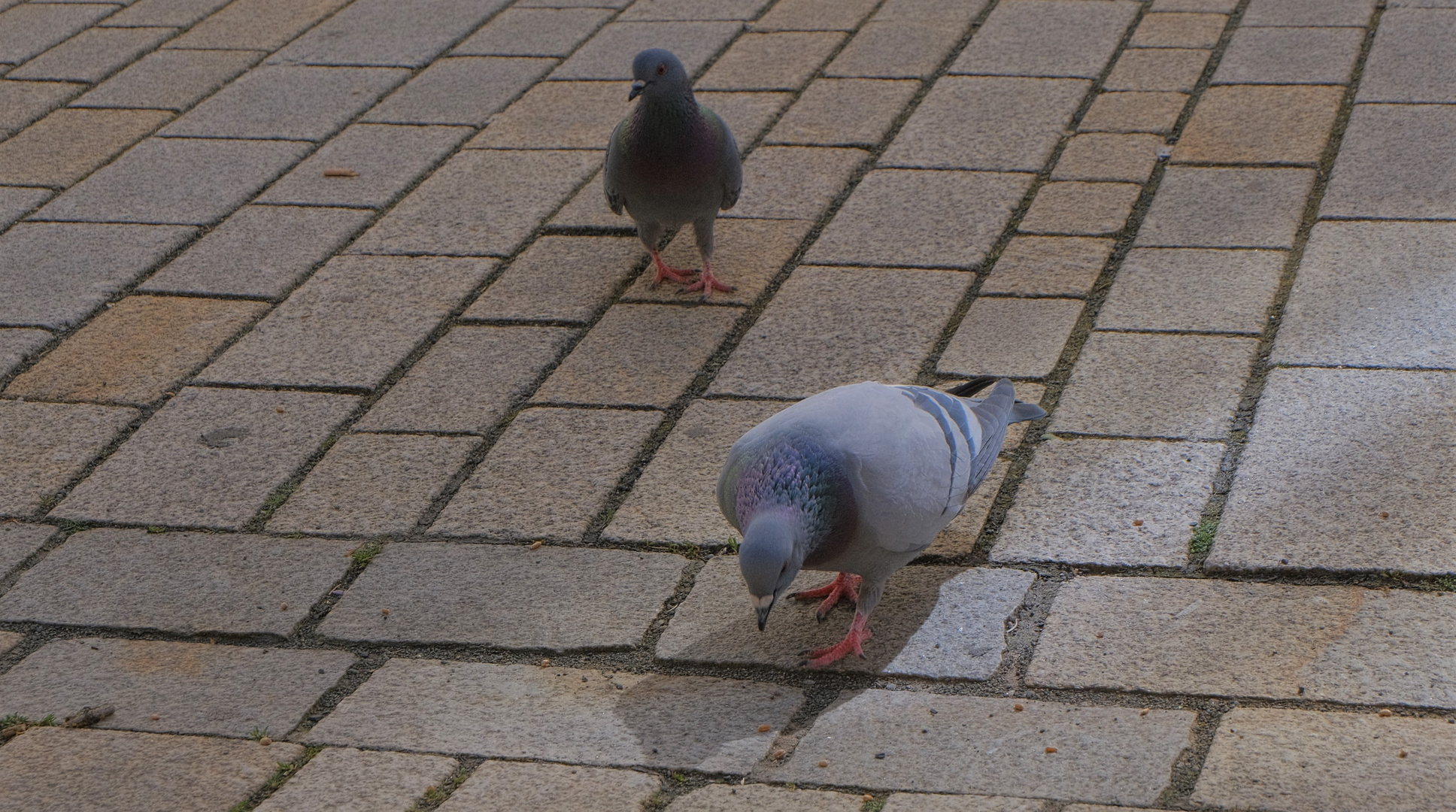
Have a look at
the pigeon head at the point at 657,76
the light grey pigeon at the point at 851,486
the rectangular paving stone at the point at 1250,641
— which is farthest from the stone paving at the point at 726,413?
the pigeon head at the point at 657,76

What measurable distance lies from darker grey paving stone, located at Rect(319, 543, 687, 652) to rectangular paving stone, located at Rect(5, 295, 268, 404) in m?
1.09

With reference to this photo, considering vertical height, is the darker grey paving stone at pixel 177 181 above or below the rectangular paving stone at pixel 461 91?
above

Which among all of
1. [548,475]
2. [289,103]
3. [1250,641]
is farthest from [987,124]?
[1250,641]

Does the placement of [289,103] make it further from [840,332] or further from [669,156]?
[840,332]

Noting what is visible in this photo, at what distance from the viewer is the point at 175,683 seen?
269 cm

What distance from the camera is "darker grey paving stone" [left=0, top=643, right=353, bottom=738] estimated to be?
2594 mm

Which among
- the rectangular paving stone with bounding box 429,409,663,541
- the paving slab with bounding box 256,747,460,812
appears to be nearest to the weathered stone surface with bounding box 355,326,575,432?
the rectangular paving stone with bounding box 429,409,663,541

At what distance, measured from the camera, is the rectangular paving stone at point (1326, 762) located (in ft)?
7.24

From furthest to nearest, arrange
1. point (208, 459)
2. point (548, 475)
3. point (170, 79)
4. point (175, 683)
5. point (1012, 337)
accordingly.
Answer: point (170, 79) < point (1012, 337) < point (208, 459) < point (548, 475) < point (175, 683)

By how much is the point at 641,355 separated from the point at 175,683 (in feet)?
4.76

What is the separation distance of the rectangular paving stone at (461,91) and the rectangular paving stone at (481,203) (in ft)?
1.20

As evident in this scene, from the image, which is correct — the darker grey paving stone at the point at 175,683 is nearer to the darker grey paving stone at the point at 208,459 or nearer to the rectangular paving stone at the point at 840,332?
the darker grey paving stone at the point at 208,459

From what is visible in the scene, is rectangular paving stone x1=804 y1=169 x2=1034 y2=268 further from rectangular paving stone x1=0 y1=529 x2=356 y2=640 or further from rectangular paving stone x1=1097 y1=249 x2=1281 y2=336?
rectangular paving stone x1=0 y1=529 x2=356 y2=640

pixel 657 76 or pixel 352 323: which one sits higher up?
pixel 657 76
